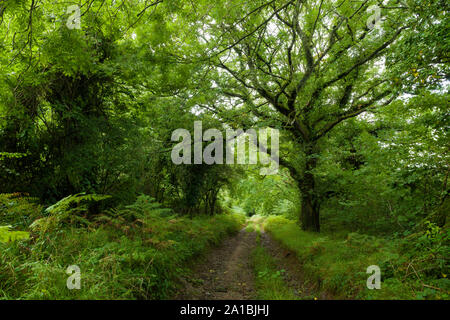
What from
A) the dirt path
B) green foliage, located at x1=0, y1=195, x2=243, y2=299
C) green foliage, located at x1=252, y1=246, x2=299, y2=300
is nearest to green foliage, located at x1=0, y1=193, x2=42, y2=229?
green foliage, located at x1=0, y1=195, x2=243, y2=299

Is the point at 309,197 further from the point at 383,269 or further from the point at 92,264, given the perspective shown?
the point at 92,264

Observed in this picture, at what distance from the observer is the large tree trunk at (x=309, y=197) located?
9190 mm

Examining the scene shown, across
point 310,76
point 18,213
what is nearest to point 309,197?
point 310,76

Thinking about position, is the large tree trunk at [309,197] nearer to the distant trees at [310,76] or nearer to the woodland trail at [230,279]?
the distant trees at [310,76]

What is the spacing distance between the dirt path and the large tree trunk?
354cm

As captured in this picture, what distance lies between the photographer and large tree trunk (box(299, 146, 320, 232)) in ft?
30.2

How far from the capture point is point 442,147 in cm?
426

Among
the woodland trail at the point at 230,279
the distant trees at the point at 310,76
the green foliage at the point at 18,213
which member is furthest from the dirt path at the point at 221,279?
the distant trees at the point at 310,76

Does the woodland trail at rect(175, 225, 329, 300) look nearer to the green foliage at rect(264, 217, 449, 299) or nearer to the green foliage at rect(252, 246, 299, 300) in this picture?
the green foliage at rect(252, 246, 299, 300)

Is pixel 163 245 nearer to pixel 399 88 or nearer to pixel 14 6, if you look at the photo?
pixel 14 6

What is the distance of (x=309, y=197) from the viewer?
9.84 meters
